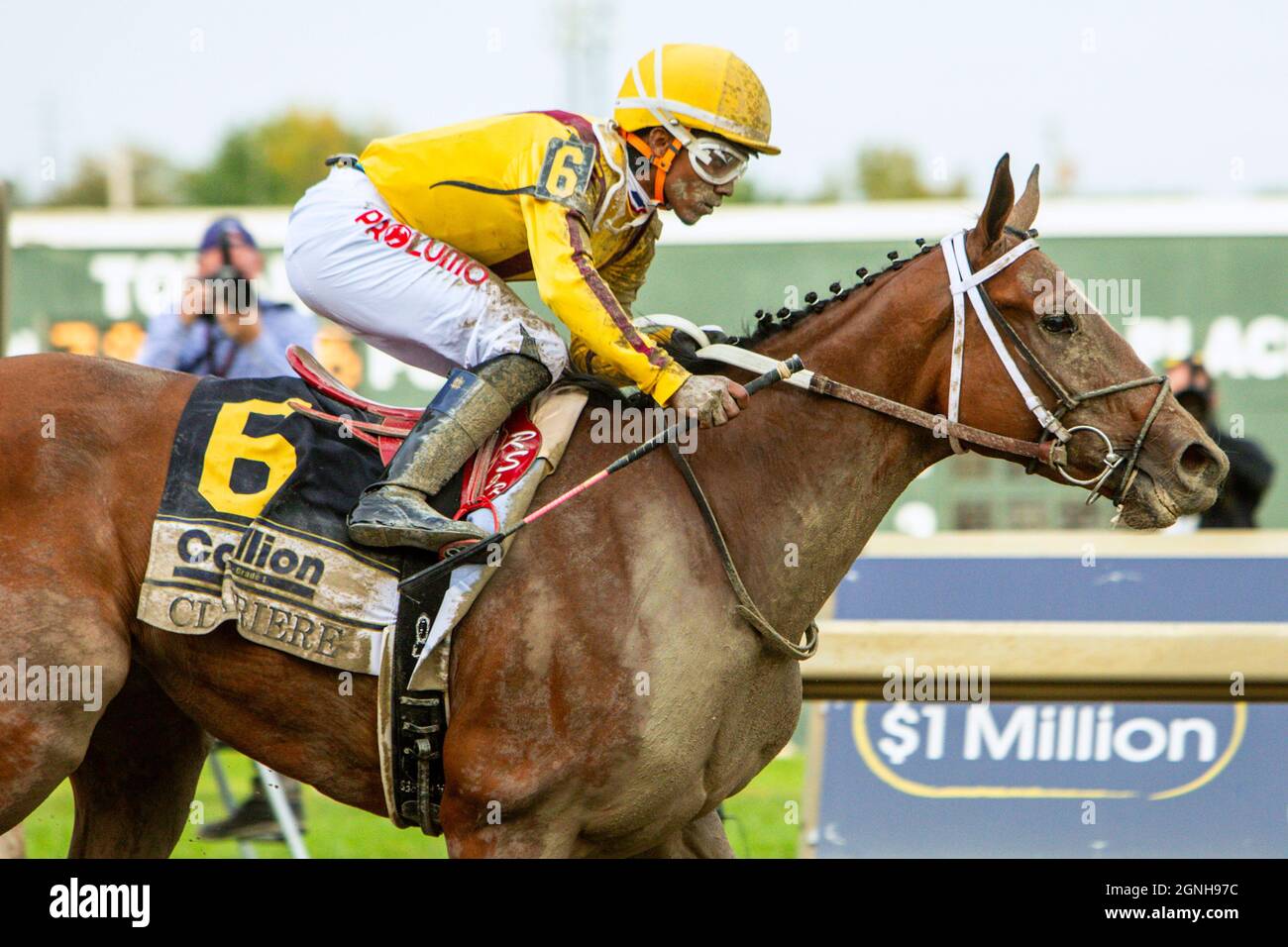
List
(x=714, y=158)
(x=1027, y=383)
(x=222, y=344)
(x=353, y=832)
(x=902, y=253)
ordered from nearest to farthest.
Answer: (x=1027, y=383)
(x=714, y=158)
(x=222, y=344)
(x=353, y=832)
(x=902, y=253)

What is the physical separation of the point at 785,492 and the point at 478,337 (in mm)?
876

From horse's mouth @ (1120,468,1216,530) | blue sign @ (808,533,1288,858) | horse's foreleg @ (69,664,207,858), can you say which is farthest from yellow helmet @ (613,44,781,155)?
blue sign @ (808,533,1288,858)

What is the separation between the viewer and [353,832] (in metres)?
7.70

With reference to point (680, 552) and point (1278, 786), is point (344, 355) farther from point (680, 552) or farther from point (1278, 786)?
point (680, 552)

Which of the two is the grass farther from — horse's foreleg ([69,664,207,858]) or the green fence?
the green fence

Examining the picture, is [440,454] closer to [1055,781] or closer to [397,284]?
[397,284]

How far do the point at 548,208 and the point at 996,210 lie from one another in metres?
1.12

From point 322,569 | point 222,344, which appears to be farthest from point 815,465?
point 222,344

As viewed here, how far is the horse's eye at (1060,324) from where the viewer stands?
3.90 meters

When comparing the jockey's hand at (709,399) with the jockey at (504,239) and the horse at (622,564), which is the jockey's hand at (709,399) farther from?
the horse at (622,564)

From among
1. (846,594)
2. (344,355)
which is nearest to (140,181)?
(344,355)

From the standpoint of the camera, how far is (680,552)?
383cm

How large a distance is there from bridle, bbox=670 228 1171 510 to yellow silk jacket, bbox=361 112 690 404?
0.43m

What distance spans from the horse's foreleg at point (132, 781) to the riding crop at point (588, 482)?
101 cm
